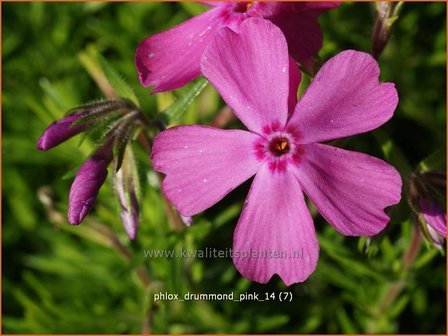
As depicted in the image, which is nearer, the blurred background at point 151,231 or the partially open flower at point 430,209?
the partially open flower at point 430,209

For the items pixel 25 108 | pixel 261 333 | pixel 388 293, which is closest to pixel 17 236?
pixel 25 108

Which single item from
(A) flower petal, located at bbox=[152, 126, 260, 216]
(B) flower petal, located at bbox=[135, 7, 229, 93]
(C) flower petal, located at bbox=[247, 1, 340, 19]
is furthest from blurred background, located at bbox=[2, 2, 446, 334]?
(C) flower petal, located at bbox=[247, 1, 340, 19]

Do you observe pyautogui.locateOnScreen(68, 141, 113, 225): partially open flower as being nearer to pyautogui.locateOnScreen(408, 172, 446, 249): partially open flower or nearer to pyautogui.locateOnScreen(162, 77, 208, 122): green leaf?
pyautogui.locateOnScreen(162, 77, 208, 122): green leaf

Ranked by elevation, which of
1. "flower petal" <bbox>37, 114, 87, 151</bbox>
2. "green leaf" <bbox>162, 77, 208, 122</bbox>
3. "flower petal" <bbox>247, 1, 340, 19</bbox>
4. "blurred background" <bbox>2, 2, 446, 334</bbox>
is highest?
"flower petal" <bbox>247, 1, 340, 19</bbox>

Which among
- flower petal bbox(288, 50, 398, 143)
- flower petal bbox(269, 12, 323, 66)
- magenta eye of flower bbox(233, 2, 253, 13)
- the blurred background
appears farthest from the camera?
the blurred background

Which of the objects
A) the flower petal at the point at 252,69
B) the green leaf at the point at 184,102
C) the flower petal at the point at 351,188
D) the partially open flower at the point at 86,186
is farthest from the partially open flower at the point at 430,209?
the partially open flower at the point at 86,186

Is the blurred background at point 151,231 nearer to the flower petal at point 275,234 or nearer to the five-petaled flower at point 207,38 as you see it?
the five-petaled flower at point 207,38

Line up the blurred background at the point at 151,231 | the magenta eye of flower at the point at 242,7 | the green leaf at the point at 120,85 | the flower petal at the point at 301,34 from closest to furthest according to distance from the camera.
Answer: the flower petal at the point at 301,34 < the magenta eye of flower at the point at 242,7 < the green leaf at the point at 120,85 < the blurred background at the point at 151,231

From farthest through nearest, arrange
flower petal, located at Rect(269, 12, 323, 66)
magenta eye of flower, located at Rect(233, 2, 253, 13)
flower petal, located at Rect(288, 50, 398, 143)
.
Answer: magenta eye of flower, located at Rect(233, 2, 253, 13) < flower petal, located at Rect(269, 12, 323, 66) < flower petal, located at Rect(288, 50, 398, 143)
